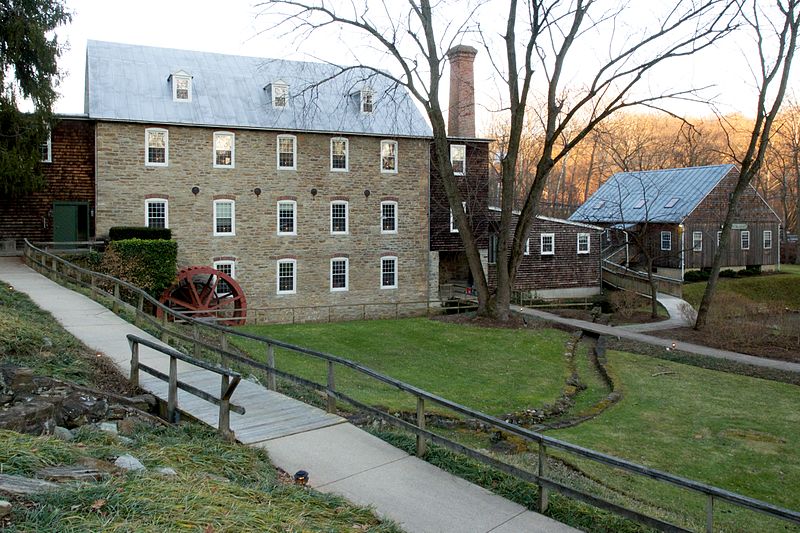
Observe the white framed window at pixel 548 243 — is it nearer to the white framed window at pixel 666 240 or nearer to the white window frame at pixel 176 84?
the white framed window at pixel 666 240

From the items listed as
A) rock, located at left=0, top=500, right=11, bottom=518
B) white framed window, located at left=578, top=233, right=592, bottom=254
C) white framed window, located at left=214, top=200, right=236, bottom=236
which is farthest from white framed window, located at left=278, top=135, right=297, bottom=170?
rock, located at left=0, top=500, right=11, bottom=518

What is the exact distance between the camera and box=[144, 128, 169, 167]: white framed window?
26.8 meters

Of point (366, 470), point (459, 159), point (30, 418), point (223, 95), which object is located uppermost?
point (223, 95)

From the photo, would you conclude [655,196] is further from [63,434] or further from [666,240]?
[63,434]

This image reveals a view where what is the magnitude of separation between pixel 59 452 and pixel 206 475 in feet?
4.02

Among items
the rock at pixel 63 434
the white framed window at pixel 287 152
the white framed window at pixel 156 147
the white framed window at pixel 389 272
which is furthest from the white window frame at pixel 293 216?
the rock at pixel 63 434

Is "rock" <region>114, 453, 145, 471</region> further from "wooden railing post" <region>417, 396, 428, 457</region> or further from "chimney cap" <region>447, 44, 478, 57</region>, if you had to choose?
"chimney cap" <region>447, 44, 478, 57</region>

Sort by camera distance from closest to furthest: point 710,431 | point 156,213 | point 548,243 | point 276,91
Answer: point 710,431, point 156,213, point 276,91, point 548,243

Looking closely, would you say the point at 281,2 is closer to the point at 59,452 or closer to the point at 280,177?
the point at 280,177

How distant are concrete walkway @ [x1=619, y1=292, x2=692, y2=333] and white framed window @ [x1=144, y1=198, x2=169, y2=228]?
1861cm

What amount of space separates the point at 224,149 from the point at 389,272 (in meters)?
A: 9.25

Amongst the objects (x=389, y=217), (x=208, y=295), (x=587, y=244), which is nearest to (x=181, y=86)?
(x=208, y=295)

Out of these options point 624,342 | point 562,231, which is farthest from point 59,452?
point 562,231

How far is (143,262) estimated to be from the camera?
23.9m
